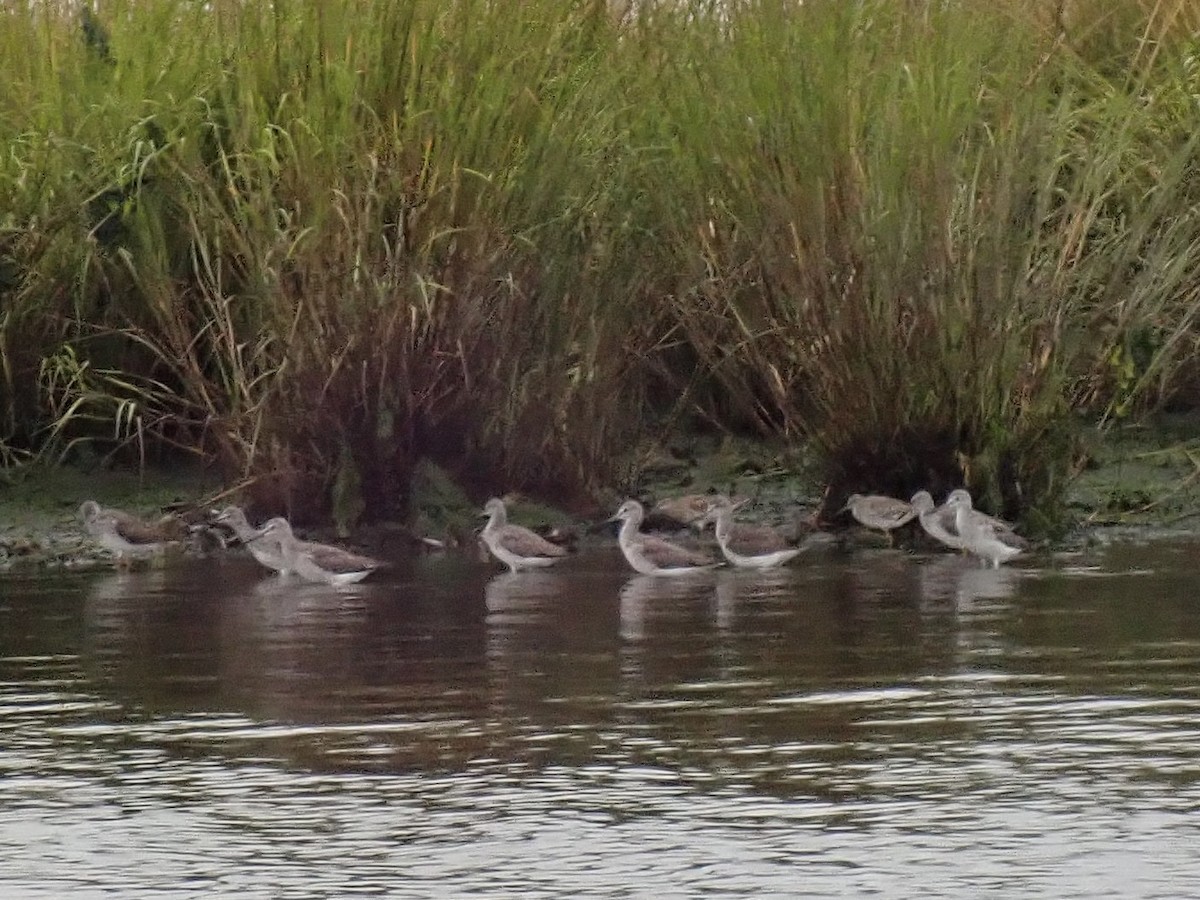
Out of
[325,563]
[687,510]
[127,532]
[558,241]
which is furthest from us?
[687,510]

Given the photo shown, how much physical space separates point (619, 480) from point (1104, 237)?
2.58m

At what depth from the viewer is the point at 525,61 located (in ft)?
43.2

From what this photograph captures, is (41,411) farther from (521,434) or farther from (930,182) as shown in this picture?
(930,182)

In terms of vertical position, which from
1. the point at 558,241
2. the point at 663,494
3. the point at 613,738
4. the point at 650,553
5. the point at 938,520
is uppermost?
the point at 558,241

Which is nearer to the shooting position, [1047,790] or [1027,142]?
[1047,790]

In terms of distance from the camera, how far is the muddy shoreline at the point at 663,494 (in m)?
13.5

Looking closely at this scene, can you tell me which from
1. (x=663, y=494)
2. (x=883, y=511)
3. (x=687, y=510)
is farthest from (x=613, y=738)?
(x=663, y=494)

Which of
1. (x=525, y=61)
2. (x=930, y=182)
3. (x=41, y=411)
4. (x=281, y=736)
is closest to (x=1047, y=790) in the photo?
(x=281, y=736)

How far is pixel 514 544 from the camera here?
497 inches

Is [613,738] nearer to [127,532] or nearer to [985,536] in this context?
[985,536]

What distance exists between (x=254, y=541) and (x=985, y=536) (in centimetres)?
309

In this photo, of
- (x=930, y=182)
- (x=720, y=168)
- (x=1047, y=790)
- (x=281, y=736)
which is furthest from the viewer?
(x=720, y=168)

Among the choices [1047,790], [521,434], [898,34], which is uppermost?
[898,34]

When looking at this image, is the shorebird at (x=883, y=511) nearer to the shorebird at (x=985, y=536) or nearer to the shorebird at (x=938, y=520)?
the shorebird at (x=938, y=520)
